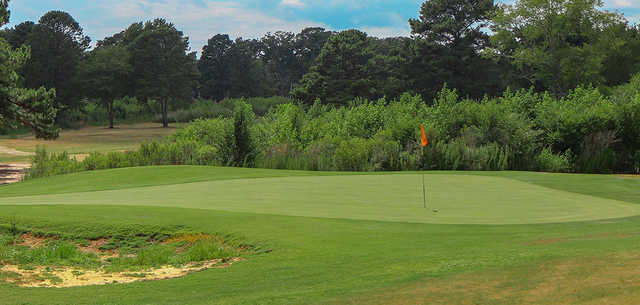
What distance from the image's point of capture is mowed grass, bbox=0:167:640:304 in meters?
5.29

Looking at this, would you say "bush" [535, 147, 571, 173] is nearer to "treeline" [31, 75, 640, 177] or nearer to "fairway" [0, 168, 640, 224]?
"treeline" [31, 75, 640, 177]

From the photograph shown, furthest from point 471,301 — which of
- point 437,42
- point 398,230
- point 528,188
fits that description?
point 437,42

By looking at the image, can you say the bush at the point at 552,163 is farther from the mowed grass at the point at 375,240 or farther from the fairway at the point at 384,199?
the fairway at the point at 384,199

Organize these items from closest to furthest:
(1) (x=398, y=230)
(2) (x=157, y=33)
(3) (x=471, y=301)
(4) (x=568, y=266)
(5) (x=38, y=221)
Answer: (3) (x=471, y=301) → (4) (x=568, y=266) → (1) (x=398, y=230) → (5) (x=38, y=221) → (2) (x=157, y=33)

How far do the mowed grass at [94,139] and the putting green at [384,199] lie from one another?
37.8 meters

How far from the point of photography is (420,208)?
10789 millimetres

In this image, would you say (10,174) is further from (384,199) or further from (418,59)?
(418,59)

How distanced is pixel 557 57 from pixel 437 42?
15369 mm

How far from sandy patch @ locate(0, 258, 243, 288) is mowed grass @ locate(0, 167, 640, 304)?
544 millimetres

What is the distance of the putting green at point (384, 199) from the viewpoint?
10.2 meters

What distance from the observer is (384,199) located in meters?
12.0

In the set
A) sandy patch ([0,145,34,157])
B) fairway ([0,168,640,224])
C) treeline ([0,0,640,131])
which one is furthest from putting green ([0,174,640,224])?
treeline ([0,0,640,131])

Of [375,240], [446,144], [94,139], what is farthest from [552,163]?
[94,139]

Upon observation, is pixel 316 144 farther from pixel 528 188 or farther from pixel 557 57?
pixel 557 57
